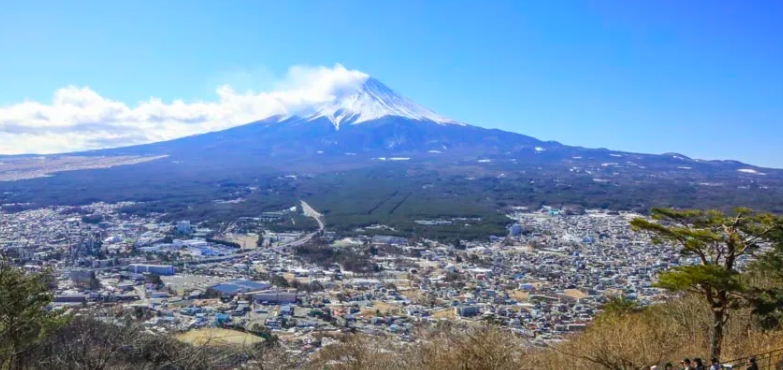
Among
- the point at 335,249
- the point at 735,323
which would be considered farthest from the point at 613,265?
the point at 735,323

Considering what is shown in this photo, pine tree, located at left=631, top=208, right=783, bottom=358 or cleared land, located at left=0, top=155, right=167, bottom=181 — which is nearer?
pine tree, located at left=631, top=208, right=783, bottom=358

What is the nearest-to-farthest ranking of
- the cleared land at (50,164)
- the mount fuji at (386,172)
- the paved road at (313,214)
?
the paved road at (313,214) < the mount fuji at (386,172) < the cleared land at (50,164)

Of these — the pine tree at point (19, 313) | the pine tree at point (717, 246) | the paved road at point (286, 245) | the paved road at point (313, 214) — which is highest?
the pine tree at point (717, 246)

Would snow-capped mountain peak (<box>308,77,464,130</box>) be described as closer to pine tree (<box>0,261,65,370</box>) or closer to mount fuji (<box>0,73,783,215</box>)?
mount fuji (<box>0,73,783,215</box>)

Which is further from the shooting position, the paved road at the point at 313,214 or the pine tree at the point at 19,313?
the paved road at the point at 313,214

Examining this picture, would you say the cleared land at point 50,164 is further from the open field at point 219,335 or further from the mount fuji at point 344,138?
the open field at point 219,335

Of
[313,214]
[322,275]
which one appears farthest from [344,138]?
[322,275]

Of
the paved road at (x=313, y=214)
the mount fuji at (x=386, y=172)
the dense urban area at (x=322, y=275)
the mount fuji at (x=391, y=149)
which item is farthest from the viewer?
the mount fuji at (x=391, y=149)

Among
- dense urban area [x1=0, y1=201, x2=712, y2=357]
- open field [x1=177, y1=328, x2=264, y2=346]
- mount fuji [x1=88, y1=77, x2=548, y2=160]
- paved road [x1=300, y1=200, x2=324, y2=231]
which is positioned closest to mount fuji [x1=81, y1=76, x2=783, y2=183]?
mount fuji [x1=88, y1=77, x2=548, y2=160]

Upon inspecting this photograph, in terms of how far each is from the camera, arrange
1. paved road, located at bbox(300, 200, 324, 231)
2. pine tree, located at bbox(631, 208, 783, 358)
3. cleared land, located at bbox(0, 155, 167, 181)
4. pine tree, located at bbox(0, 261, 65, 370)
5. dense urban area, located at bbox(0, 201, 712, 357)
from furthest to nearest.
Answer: cleared land, located at bbox(0, 155, 167, 181) → paved road, located at bbox(300, 200, 324, 231) → dense urban area, located at bbox(0, 201, 712, 357) → pine tree, located at bbox(631, 208, 783, 358) → pine tree, located at bbox(0, 261, 65, 370)

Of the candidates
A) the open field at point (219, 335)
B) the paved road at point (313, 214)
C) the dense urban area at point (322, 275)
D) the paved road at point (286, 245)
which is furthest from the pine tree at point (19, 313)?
the paved road at point (313, 214)

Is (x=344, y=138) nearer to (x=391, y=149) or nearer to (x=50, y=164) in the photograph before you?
(x=391, y=149)
